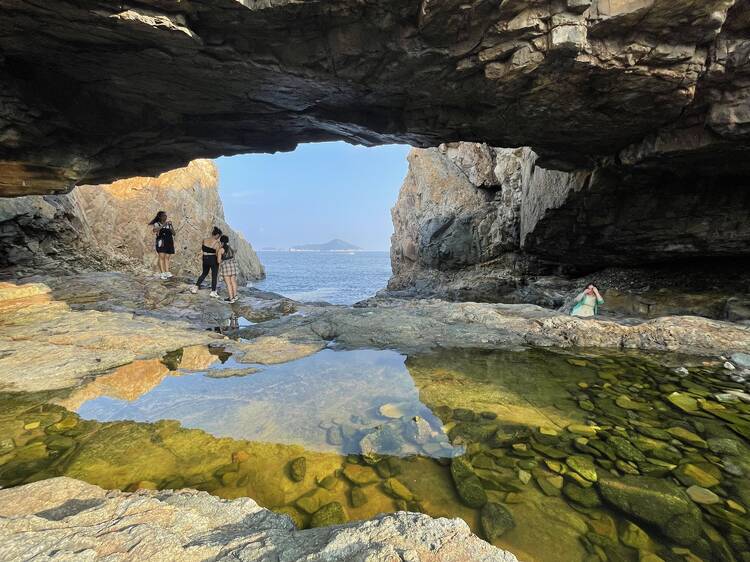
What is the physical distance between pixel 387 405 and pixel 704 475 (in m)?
3.57

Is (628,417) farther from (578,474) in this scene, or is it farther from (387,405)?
(387,405)

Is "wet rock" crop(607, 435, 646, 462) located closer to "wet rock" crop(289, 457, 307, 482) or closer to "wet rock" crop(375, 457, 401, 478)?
"wet rock" crop(375, 457, 401, 478)

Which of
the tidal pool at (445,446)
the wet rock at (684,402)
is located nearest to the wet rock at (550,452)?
the tidal pool at (445,446)

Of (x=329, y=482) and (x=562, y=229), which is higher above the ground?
(x=562, y=229)

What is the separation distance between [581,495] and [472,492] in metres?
1.04

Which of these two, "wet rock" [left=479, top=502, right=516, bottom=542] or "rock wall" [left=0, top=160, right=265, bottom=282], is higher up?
"rock wall" [left=0, top=160, right=265, bottom=282]

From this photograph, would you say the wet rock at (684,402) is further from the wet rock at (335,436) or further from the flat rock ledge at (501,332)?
the wet rock at (335,436)

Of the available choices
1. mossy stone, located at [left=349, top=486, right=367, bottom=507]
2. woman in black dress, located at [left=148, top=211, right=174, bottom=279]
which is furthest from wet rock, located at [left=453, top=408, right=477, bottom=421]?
woman in black dress, located at [left=148, top=211, right=174, bottom=279]

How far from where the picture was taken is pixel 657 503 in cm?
315

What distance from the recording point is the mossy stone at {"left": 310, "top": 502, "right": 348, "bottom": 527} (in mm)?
2945

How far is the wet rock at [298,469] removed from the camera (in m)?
3.54

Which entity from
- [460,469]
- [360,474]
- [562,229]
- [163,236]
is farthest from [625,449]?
[163,236]

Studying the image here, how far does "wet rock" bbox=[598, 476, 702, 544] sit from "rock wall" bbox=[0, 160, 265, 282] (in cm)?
1890

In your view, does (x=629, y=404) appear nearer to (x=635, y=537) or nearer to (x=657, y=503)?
(x=657, y=503)
